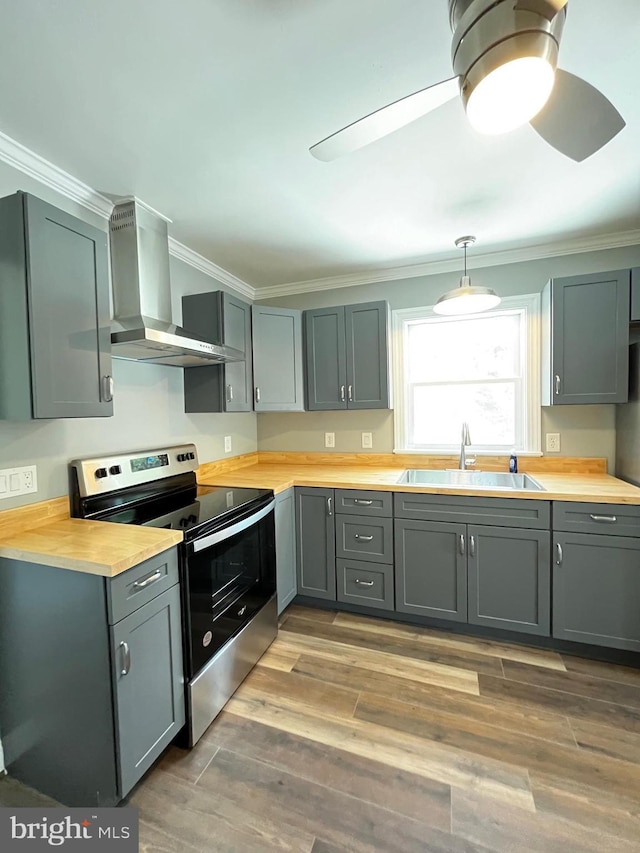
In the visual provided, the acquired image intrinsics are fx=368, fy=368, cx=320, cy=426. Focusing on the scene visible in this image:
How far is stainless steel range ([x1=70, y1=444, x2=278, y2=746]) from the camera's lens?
1.54 metres

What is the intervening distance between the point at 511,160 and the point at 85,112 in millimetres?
1742

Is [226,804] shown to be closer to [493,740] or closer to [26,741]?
[26,741]

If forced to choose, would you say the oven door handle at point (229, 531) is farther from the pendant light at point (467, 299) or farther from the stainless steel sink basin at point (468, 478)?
the pendant light at point (467, 299)

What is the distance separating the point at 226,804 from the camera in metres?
1.30

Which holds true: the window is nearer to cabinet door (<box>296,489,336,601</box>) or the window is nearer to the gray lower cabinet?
cabinet door (<box>296,489,336,601</box>)

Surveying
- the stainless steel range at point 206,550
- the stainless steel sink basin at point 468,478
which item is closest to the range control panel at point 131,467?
the stainless steel range at point 206,550

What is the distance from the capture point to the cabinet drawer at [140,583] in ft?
3.89

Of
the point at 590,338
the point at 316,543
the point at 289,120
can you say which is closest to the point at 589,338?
the point at 590,338

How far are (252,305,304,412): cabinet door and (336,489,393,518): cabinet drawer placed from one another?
849 mm

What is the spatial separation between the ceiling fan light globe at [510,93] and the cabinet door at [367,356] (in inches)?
71.3

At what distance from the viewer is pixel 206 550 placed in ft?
5.26

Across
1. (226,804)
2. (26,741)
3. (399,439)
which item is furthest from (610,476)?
(26,741)

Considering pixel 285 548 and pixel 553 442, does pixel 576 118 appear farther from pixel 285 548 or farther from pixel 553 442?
pixel 285 548

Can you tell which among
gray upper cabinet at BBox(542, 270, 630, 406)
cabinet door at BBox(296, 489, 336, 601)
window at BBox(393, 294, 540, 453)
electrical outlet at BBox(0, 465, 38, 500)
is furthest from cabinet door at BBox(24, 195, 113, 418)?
gray upper cabinet at BBox(542, 270, 630, 406)
